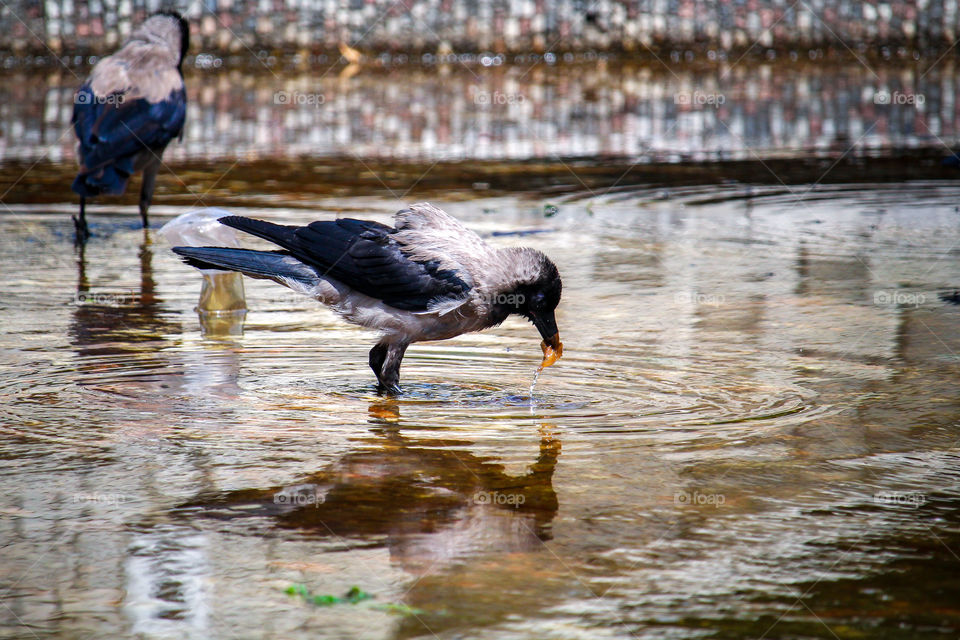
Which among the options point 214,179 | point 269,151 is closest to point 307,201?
point 214,179

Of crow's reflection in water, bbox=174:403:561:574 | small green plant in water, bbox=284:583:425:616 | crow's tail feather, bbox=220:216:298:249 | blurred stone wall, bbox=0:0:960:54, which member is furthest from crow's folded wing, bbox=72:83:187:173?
blurred stone wall, bbox=0:0:960:54

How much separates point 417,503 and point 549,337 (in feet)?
5.61

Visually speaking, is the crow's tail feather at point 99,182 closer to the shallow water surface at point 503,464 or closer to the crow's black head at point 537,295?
the shallow water surface at point 503,464

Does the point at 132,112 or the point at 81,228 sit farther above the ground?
the point at 132,112

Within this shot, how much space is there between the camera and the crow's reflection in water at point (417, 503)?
406 centimetres

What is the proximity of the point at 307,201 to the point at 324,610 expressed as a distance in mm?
7793

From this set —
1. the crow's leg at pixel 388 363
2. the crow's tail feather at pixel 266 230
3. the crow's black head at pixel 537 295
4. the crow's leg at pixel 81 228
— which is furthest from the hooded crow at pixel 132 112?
the crow's black head at pixel 537 295

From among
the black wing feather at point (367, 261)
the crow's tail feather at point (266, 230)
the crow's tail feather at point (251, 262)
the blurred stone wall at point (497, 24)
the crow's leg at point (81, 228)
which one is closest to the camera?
the black wing feather at point (367, 261)

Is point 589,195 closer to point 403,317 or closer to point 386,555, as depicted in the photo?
point 403,317

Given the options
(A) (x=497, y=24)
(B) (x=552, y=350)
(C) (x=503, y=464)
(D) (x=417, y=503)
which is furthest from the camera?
(A) (x=497, y=24)

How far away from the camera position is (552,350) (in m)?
6.02

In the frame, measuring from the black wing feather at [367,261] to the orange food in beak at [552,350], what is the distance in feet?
1.41

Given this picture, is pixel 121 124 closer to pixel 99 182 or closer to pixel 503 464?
Answer: pixel 99 182

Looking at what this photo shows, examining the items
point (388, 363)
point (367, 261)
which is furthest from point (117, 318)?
point (388, 363)
